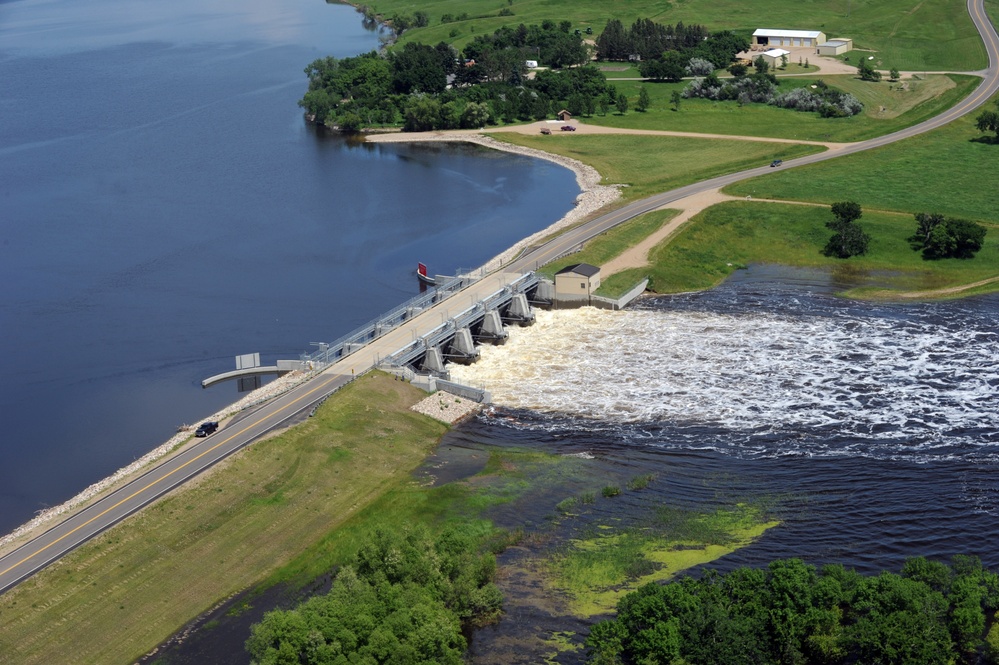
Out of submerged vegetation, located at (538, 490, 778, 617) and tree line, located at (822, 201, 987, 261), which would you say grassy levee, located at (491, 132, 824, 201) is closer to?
tree line, located at (822, 201, 987, 261)

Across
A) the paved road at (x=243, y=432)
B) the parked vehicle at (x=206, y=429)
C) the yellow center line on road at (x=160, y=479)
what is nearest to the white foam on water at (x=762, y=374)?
the paved road at (x=243, y=432)

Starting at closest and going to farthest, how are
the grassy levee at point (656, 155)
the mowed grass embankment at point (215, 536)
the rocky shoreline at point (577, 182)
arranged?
the mowed grass embankment at point (215, 536) → the rocky shoreline at point (577, 182) → the grassy levee at point (656, 155)

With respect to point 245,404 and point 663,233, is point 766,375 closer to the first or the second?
point 663,233

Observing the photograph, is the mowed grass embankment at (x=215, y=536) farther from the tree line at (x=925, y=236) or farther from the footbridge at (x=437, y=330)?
the tree line at (x=925, y=236)

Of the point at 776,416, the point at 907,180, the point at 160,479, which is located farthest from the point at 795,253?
the point at 160,479

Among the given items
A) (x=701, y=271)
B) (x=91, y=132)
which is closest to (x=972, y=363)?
(x=701, y=271)

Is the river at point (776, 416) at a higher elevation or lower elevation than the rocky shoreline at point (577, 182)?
lower

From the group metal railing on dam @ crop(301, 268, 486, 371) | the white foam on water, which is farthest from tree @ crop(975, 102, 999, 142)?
metal railing on dam @ crop(301, 268, 486, 371)

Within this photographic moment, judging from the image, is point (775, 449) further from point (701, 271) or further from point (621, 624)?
point (701, 271)
